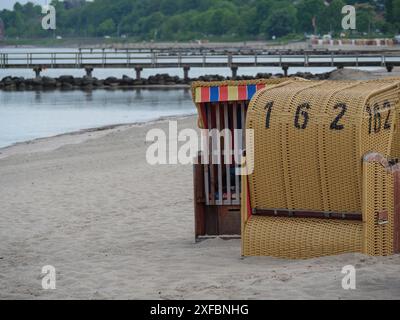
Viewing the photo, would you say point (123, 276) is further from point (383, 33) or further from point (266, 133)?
point (383, 33)

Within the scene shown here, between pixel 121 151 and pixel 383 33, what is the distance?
176744 mm

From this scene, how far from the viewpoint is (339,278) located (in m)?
8.19

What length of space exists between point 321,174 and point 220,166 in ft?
5.70

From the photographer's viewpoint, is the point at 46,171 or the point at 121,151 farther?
the point at 121,151

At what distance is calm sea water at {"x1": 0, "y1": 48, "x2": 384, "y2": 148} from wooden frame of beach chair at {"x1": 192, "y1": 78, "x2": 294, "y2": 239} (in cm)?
2093

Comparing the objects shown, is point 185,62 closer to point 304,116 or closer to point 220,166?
point 220,166

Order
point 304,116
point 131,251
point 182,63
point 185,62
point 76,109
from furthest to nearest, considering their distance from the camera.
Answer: point 185,62 < point 182,63 < point 76,109 < point 131,251 < point 304,116

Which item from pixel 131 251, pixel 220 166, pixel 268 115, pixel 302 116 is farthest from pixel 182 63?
pixel 302 116

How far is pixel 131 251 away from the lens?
10875mm

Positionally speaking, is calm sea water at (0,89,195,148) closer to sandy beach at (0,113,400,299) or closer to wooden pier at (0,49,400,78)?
wooden pier at (0,49,400,78)

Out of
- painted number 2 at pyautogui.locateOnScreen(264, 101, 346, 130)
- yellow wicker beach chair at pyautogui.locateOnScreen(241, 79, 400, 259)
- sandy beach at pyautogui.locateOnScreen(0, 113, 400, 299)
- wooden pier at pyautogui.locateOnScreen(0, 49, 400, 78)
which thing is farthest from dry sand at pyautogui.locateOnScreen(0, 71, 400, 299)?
wooden pier at pyautogui.locateOnScreen(0, 49, 400, 78)

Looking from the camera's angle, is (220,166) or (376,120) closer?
(376,120)
